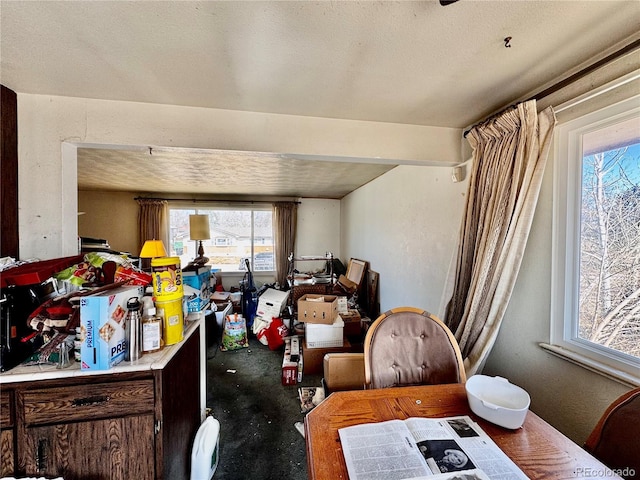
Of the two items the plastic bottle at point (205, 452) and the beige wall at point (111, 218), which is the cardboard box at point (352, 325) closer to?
the plastic bottle at point (205, 452)

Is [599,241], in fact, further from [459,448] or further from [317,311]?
[317,311]

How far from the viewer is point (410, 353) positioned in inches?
50.4

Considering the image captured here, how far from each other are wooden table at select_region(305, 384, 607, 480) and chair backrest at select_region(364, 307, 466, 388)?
15cm

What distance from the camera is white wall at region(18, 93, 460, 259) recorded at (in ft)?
4.67

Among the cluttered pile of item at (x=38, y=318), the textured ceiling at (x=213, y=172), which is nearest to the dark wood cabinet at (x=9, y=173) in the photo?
the cluttered pile of item at (x=38, y=318)

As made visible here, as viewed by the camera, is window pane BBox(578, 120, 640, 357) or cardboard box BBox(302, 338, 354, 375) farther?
cardboard box BBox(302, 338, 354, 375)

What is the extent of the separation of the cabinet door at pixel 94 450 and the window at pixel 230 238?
419 centimetres

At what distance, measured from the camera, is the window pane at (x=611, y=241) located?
3.46 ft

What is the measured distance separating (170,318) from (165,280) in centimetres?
18

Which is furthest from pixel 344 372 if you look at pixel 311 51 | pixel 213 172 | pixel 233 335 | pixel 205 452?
pixel 213 172

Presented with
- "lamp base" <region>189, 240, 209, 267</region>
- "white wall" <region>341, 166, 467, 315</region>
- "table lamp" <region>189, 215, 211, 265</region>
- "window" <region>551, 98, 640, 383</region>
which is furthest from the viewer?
"table lamp" <region>189, 215, 211, 265</region>

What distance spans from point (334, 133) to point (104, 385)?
1.82 m

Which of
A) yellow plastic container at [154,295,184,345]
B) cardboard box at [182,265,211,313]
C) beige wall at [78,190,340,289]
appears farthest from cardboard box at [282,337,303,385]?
beige wall at [78,190,340,289]

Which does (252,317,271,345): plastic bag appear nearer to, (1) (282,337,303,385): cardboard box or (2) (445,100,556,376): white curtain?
(1) (282,337,303,385): cardboard box
